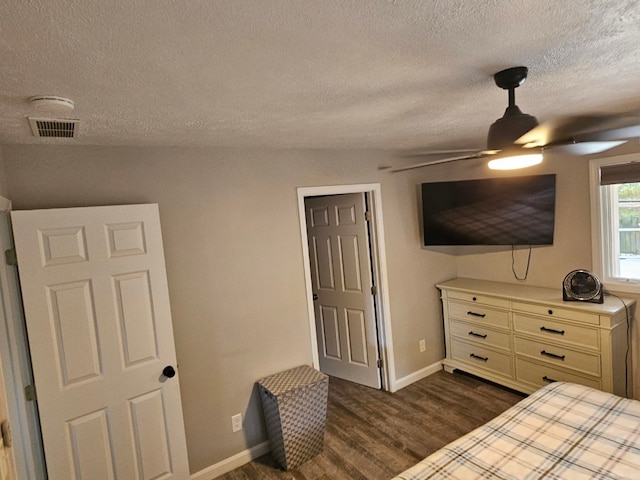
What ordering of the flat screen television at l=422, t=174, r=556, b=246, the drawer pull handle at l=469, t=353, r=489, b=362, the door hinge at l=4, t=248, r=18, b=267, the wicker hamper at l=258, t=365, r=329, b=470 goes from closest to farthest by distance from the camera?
the door hinge at l=4, t=248, r=18, b=267 → the wicker hamper at l=258, t=365, r=329, b=470 → the flat screen television at l=422, t=174, r=556, b=246 → the drawer pull handle at l=469, t=353, r=489, b=362

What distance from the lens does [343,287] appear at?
4020 mm

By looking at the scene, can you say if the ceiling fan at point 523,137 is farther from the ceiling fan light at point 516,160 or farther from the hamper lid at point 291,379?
the hamper lid at point 291,379

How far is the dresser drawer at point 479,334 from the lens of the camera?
360 cm

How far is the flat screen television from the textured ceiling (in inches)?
52.2

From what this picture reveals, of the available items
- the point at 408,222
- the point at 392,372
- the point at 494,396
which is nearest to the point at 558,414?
the point at 494,396

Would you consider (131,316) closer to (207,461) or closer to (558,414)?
(207,461)

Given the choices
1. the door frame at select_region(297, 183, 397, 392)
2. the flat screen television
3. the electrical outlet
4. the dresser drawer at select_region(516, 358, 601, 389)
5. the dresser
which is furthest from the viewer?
the door frame at select_region(297, 183, 397, 392)

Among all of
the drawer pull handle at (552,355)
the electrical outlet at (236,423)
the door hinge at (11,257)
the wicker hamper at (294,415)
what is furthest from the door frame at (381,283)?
the door hinge at (11,257)

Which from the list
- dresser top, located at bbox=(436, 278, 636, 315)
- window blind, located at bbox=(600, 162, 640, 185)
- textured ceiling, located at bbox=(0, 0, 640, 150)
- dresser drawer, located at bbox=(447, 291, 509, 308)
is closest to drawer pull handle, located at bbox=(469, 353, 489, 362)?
dresser drawer, located at bbox=(447, 291, 509, 308)

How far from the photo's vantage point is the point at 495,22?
3.54 feet

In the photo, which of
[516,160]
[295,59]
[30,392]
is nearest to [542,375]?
[516,160]

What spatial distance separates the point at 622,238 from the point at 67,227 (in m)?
4.07

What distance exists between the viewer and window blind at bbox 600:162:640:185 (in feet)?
9.58

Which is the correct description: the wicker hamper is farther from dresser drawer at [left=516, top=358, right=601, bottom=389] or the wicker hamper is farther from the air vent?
the air vent
